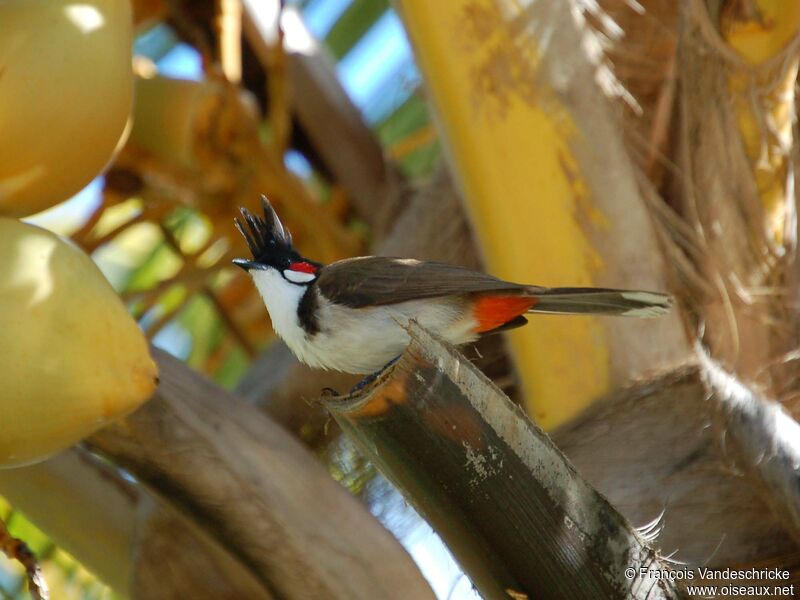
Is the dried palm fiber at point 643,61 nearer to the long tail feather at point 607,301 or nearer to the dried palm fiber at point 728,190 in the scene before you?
the dried palm fiber at point 728,190

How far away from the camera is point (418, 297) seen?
2.11 m

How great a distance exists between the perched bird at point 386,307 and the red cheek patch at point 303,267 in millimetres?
82

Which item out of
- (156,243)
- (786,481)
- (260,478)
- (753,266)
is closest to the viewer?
(786,481)

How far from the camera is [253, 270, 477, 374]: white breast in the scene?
2.07m

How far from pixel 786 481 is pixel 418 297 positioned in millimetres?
789

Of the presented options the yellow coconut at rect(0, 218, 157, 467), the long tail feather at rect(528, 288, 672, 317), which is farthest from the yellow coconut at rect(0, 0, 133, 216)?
the long tail feather at rect(528, 288, 672, 317)

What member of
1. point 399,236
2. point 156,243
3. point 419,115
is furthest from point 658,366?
point 156,243

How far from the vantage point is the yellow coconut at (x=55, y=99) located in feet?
4.23

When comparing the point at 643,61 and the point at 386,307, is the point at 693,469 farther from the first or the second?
the point at 643,61

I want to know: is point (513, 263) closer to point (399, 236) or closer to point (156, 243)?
point (399, 236)

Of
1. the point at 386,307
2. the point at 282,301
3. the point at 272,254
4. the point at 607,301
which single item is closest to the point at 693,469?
the point at 607,301

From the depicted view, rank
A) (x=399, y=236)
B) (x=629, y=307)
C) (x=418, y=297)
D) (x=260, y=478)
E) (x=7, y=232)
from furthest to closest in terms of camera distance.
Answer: (x=399, y=236) → (x=418, y=297) → (x=629, y=307) → (x=260, y=478) → (x=7, y=232)

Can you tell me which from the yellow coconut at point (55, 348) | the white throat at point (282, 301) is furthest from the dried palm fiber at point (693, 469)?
the yellow coconut at point (55, 348)

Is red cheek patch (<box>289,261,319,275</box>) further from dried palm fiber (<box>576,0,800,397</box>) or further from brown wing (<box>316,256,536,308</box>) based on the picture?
dried palm fiber (<box>576,0,800,397</box>)
